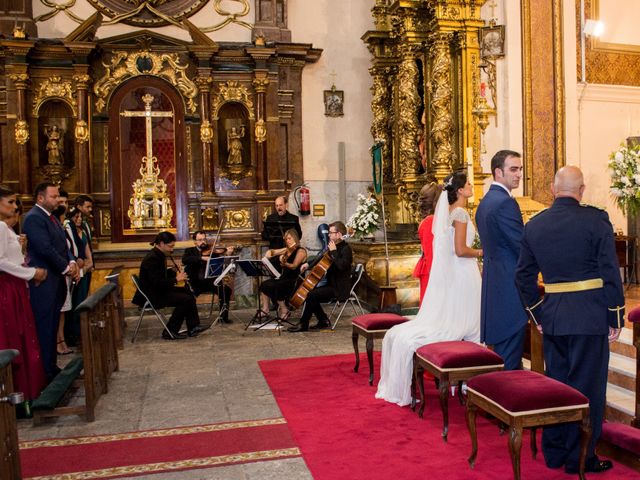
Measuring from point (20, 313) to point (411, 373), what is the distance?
3174 mm

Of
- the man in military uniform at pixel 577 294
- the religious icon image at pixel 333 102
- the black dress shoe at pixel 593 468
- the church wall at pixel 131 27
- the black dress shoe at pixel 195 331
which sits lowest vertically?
the black dress shoe at pixel 195 331

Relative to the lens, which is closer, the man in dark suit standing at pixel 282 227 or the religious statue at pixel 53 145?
the man in dark suit standing at pixel 282 227

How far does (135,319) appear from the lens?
10.4m

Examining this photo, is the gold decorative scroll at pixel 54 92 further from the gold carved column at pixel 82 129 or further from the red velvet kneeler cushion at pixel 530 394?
the red velvet kneeler cushion at pixel 530 394

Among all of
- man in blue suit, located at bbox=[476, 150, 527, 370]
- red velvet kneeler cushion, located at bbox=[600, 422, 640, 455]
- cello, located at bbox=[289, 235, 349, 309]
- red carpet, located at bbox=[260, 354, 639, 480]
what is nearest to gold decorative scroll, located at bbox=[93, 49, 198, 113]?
cello, located at bbox=[289, 235, 349, 309]

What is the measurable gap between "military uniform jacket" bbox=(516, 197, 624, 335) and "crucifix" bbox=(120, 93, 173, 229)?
29.9ft

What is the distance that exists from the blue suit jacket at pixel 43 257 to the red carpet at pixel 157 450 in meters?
1.59

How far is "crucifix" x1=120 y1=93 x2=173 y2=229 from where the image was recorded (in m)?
11.9

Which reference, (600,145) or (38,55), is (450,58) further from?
(38,55)

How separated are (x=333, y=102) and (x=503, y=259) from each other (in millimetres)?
8531

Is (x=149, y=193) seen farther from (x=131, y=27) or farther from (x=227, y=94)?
(x=131, y=27)

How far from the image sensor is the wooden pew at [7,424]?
3.24 meters

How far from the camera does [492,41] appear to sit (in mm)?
10008

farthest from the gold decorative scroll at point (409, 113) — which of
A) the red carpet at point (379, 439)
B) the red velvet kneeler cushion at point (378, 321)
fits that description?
the red carpet at point (379, 439)
